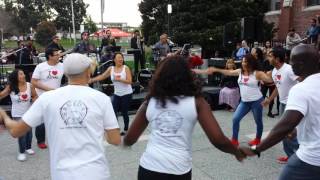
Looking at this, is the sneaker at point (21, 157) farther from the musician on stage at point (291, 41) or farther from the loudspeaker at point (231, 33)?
the musician on stage at point (291, 41)

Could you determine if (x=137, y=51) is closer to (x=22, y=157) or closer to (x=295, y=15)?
(x=22, y=157)

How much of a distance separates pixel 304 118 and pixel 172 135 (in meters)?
0.96

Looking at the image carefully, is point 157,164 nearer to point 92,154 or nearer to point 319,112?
point 92,154

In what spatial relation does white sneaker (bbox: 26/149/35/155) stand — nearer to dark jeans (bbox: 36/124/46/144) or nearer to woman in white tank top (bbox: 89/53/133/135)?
dark jeans (bbox: 36/124/46/144)

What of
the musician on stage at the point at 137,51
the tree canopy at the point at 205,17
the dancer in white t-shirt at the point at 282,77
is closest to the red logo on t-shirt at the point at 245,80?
the dancer in white t-shirt at the point at 282,77

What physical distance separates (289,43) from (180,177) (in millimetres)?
16512

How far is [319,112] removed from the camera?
286 cm

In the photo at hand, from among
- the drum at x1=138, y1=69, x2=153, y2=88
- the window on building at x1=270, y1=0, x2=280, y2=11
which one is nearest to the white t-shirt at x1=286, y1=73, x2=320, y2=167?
the drum at x1=138, y1=69, x2=153, y2=88

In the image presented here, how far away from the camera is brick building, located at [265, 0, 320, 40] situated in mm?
22734

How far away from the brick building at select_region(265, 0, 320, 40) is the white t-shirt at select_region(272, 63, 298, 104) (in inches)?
701

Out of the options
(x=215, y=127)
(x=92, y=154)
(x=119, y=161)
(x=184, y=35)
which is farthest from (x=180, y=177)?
(x=184, y=35)

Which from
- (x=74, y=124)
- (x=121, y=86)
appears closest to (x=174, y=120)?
(x=74, y=124)

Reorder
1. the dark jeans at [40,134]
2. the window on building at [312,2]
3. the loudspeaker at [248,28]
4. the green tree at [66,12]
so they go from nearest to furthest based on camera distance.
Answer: the dark jeans at [40,134], the loudspeaker at [248,28], the window on building at [312,2], the green tree at [66,12]

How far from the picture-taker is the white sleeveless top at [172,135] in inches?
109
